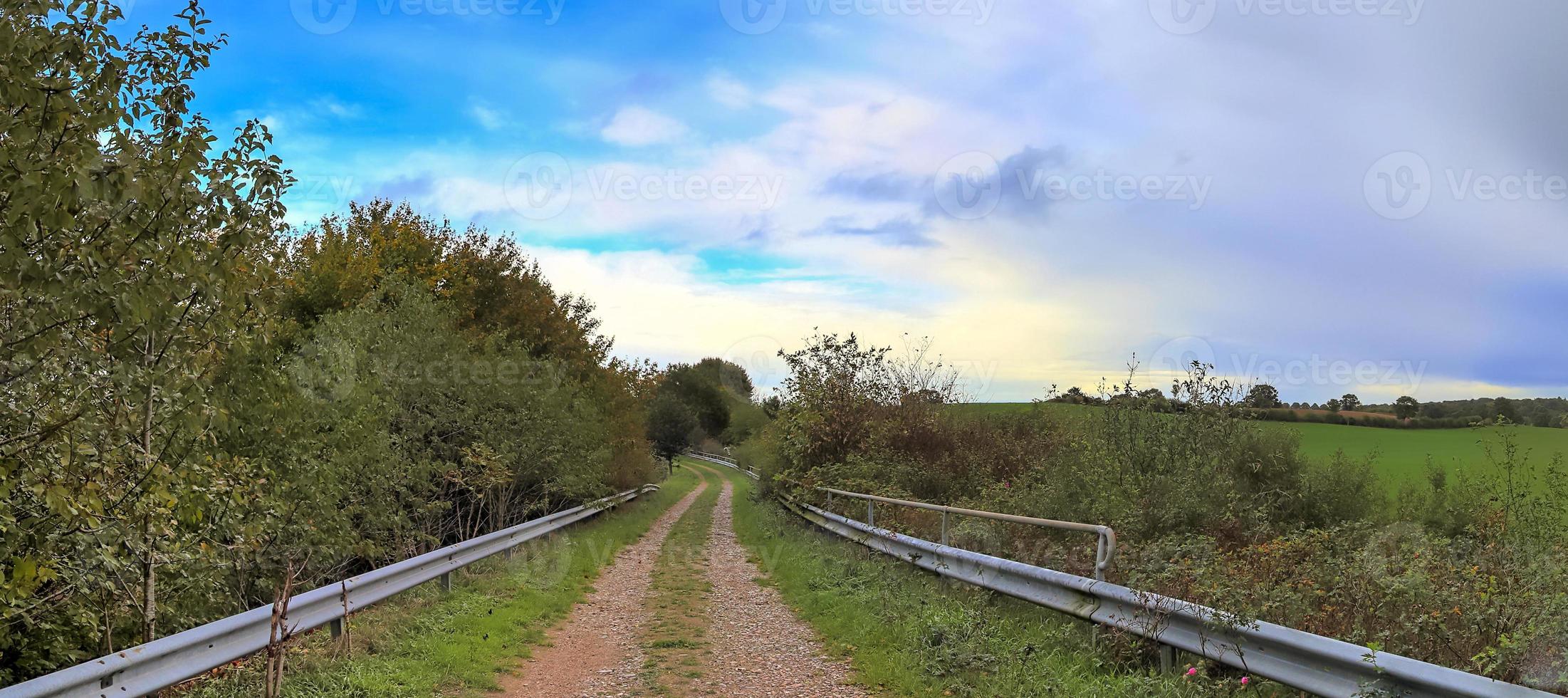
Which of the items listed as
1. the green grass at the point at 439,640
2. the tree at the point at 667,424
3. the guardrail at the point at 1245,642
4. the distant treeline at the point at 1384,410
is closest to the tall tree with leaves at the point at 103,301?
the green grass at the point at 439,640

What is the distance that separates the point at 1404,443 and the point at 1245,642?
16.9 metres

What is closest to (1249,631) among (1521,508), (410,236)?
(1521,508)

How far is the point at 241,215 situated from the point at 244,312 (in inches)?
38.1

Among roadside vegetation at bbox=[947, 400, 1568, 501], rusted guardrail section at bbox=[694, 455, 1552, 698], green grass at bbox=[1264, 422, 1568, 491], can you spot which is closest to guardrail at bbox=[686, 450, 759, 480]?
roadside vegetation at bbox=[947, 400, 1568, 501]

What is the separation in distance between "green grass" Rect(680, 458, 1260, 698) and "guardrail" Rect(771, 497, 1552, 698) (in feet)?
0.80

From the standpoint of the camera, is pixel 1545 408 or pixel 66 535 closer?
pixel 66 535

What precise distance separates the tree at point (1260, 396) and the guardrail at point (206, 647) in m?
10.8

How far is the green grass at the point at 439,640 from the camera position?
22.1 ft

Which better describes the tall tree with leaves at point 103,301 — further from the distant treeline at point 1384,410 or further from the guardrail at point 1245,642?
the distant treeline at point 1384,410

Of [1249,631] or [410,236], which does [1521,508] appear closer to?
[1249,631]

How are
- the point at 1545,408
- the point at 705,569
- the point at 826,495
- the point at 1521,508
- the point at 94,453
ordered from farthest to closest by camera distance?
1. the point at 826,495
2. the point at 705,569
3. the point at 1545,408
4. the point at 1521,508
5. the point at 94,453

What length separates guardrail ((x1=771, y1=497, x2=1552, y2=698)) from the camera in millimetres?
4312

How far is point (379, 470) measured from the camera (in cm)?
1145

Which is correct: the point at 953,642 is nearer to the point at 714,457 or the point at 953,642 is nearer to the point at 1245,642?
the point at 1245,642
